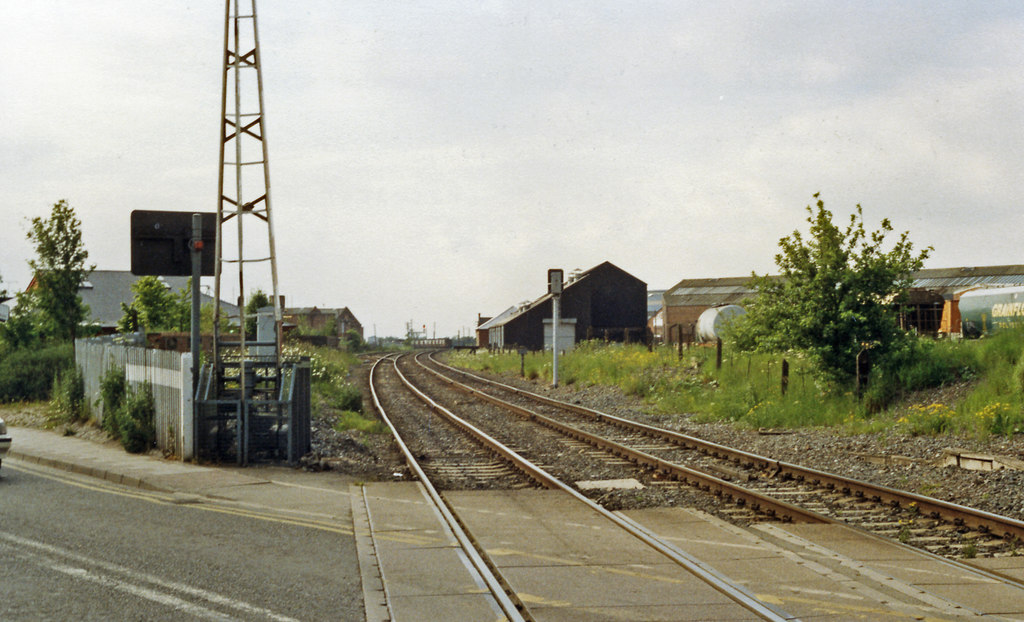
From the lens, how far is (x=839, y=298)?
19.1m

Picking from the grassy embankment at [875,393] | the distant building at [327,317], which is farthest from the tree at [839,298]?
the distant building at [327,317]

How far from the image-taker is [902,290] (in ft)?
62.7

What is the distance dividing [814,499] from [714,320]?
36.6 metres

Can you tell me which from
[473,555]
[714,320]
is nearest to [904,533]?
[473,555]

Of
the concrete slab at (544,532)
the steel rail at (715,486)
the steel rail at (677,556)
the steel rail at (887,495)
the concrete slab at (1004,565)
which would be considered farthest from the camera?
the steel rail at (715,486)

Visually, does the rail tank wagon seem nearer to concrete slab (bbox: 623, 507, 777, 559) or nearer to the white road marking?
concrete slab (bbox: 623, 507, 777, 559)

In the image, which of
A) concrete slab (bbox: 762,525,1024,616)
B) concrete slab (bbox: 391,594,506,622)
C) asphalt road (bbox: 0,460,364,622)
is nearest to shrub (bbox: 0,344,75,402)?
asphalt road (bbox: 0,460,364,622)

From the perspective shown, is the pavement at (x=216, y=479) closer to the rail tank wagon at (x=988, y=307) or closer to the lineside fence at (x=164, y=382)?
the lineside fence at (x=164, y=382)

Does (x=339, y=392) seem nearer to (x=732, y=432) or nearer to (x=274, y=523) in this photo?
(x=732, y=432)

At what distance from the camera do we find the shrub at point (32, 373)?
26562 millimetres

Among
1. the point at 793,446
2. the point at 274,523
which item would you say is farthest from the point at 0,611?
the point at 793,446

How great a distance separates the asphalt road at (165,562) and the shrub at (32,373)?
1719 cm

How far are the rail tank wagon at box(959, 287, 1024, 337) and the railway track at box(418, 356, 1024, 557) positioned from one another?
1537 centimetres

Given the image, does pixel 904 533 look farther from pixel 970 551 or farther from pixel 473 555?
pixel 473 555
